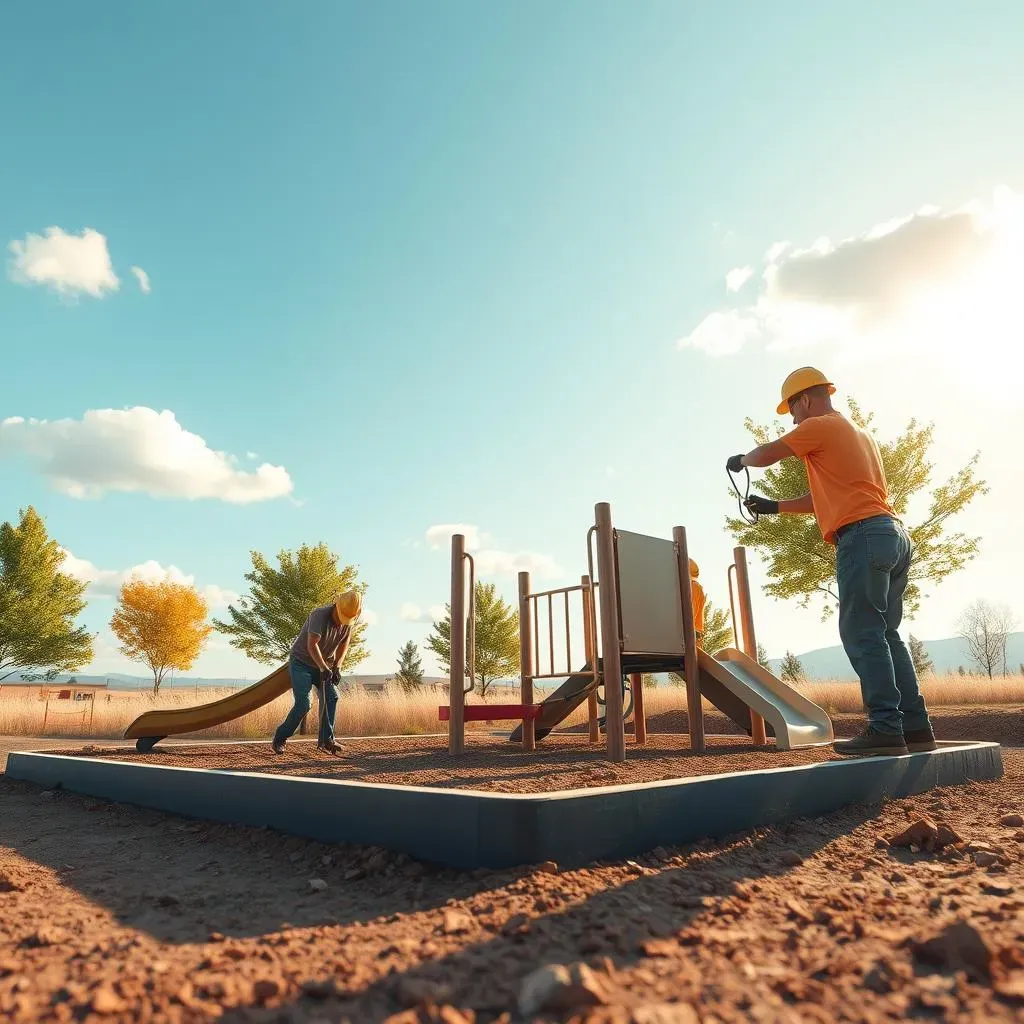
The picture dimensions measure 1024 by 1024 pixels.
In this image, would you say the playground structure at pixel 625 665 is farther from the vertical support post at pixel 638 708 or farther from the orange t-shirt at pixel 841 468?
the orange t-shirt at pixel 841 468

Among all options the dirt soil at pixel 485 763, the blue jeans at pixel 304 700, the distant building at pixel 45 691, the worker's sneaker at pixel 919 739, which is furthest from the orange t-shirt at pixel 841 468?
the distant building at pixel 45 691

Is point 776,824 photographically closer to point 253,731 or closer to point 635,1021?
point 635,1021

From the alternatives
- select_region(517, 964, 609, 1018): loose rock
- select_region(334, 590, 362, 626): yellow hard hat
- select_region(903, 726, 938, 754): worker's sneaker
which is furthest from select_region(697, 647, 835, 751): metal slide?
select_region(517, 964, 609, 1018): loose rock

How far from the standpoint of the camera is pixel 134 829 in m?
4.12

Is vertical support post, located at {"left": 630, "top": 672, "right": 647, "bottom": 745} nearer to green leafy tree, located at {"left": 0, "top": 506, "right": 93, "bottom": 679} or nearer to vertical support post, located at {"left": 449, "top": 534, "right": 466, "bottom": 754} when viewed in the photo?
vertical support post, located at {"left": 449, "top": 534, "right": 466, "bottom": 754}

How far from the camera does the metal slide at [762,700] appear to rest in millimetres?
5949

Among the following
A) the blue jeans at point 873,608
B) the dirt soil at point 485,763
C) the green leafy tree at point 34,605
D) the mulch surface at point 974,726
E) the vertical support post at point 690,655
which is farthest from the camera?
the green leafy tree at point 34,605

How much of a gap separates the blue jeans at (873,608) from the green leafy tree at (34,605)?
83.2ft

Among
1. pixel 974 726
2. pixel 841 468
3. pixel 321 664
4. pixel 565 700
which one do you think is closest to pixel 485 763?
pixel 565 700

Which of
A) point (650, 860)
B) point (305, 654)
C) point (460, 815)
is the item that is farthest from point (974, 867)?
point (305, 654)

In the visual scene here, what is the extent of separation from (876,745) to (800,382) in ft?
7.44

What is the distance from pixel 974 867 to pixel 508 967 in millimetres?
1990

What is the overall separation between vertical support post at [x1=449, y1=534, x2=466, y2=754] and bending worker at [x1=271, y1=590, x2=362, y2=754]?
1005 mm

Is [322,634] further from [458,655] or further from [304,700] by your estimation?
[458,655]
